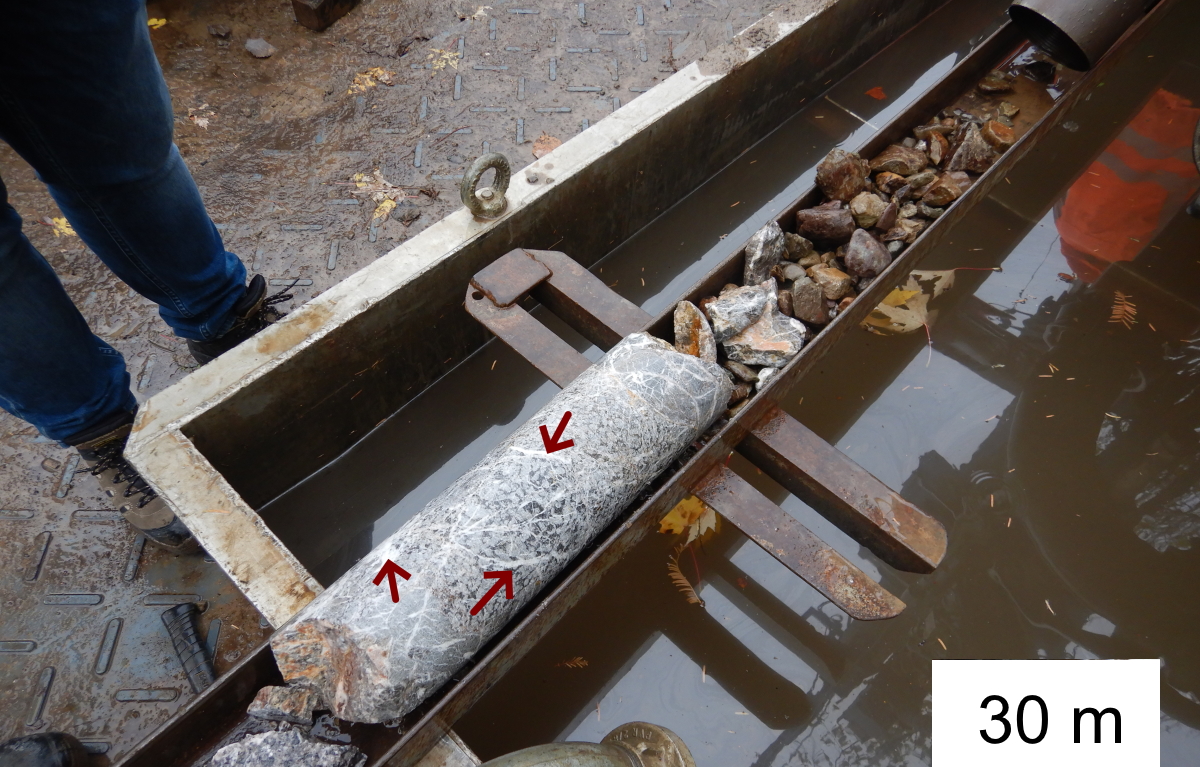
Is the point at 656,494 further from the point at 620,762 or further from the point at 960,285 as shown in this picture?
the point at 960,285

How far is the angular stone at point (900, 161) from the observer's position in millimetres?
2697

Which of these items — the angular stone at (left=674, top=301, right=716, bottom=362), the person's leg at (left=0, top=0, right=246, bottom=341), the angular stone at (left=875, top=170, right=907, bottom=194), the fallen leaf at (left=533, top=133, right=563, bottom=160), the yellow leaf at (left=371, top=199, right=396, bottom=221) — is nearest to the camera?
the person's leg at (left=0, top=0, right=246, bottom=341)

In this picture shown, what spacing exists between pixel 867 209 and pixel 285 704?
2318mm

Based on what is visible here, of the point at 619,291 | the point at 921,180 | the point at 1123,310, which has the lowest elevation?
the point at 619,291

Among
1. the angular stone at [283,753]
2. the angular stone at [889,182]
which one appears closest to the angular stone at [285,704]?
the angular stone at [283,753]

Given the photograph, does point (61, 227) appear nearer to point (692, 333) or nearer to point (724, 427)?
point (692, 333)

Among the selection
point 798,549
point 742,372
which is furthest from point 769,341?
point 798,549

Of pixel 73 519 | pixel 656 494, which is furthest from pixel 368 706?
pixel 73 519

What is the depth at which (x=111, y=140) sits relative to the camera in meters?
1.84

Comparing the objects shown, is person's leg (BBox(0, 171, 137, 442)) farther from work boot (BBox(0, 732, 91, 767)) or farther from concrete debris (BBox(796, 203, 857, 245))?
concrete debris (BBox(796, 203, 857, 245))

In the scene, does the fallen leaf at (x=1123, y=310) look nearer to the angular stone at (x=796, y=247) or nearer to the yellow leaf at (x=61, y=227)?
the angular stone at (x=796, y=247)

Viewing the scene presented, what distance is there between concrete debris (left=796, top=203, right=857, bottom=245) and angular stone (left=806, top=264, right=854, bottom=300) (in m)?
0.19

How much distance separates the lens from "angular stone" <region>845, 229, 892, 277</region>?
7.71ft

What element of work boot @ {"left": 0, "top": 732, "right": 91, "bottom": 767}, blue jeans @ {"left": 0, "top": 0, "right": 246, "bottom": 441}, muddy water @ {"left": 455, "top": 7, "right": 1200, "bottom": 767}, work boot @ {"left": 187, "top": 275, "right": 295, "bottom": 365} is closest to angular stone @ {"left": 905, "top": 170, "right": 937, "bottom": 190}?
muddy water @ {"left": 455, "top": 7, "right": 1200, "bottom": 767}
